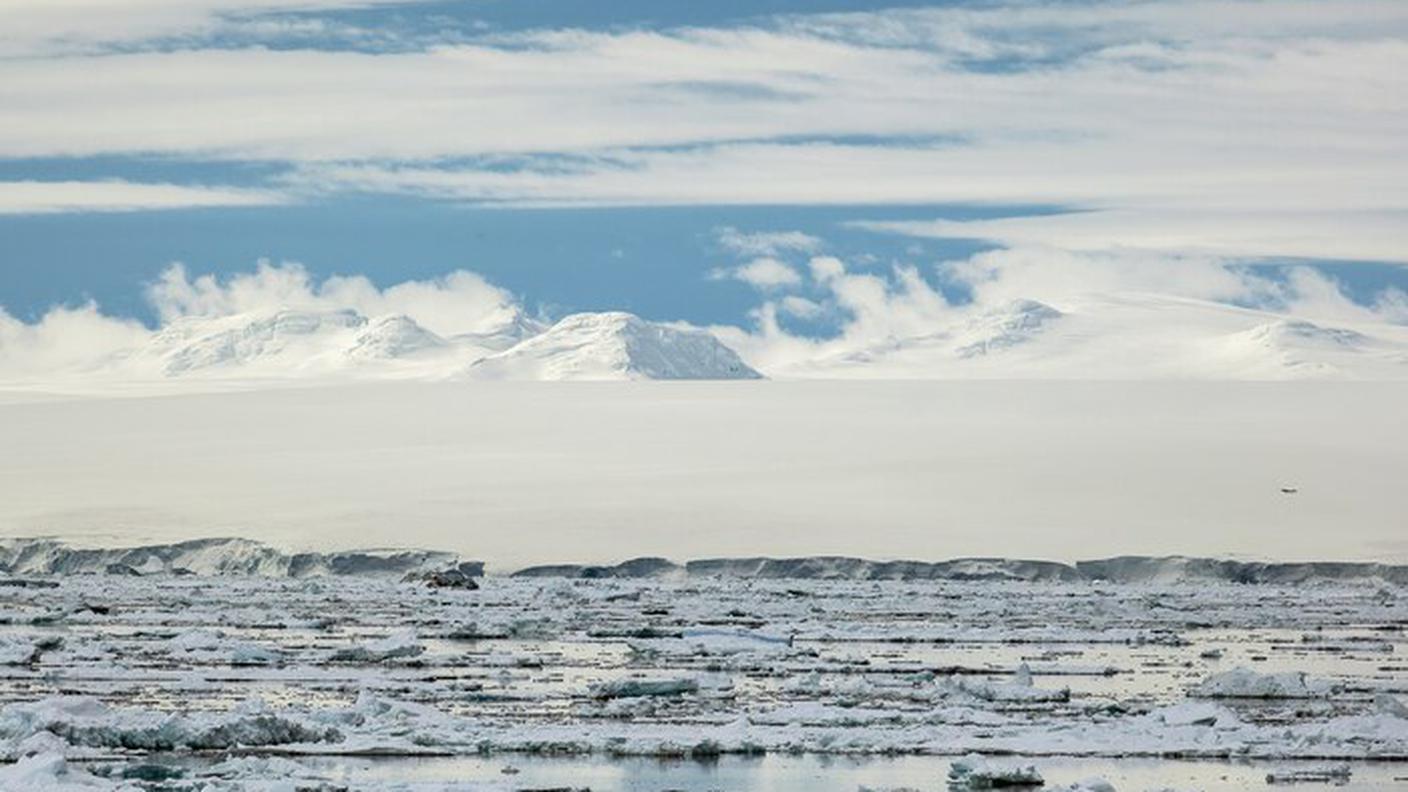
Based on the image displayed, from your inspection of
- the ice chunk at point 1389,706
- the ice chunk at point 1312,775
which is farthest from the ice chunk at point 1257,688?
the ice chunk at point 1312,775

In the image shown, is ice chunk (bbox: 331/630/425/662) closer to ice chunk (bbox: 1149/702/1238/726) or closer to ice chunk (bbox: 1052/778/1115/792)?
ice chunk (bbox: 1149/702/1238/726)

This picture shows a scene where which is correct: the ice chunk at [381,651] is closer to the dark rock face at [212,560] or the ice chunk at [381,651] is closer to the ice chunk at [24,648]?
the ice chunk at [24,648]

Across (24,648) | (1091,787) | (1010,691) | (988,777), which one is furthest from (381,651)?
(1091,787)

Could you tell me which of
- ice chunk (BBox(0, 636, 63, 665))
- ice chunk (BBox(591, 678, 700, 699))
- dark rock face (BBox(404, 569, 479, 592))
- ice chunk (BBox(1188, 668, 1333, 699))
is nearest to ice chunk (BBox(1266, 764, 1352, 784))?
ice chunk (BBox(1188, 668, 1333, 699))

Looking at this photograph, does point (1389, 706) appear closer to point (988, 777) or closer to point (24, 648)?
point (988, 777)

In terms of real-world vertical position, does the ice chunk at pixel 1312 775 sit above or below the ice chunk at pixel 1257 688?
below

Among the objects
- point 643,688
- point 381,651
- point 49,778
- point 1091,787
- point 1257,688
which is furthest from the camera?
point 381,651

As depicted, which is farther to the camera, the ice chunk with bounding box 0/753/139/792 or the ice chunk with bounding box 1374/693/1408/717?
the ice chunk with bounding box 1374/693/1408/717

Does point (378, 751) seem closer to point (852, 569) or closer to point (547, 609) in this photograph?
point (547, 609)

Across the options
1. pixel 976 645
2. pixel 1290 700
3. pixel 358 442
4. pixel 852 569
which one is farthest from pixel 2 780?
pixel 358 442

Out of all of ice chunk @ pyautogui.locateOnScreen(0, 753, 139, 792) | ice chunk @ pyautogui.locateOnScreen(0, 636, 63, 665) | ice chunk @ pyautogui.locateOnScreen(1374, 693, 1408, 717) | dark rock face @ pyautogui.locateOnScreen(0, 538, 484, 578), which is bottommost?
ice chunk @ pyautogui.locateOnScreen(0, 753, 139, 792)

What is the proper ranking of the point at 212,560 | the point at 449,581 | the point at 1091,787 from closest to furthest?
the point at 1091,787 < the point at 449,581 < the point at 212,560

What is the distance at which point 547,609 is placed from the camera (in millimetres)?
53156

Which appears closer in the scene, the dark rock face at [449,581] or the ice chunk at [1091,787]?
the ice chunk at [1091,787]
